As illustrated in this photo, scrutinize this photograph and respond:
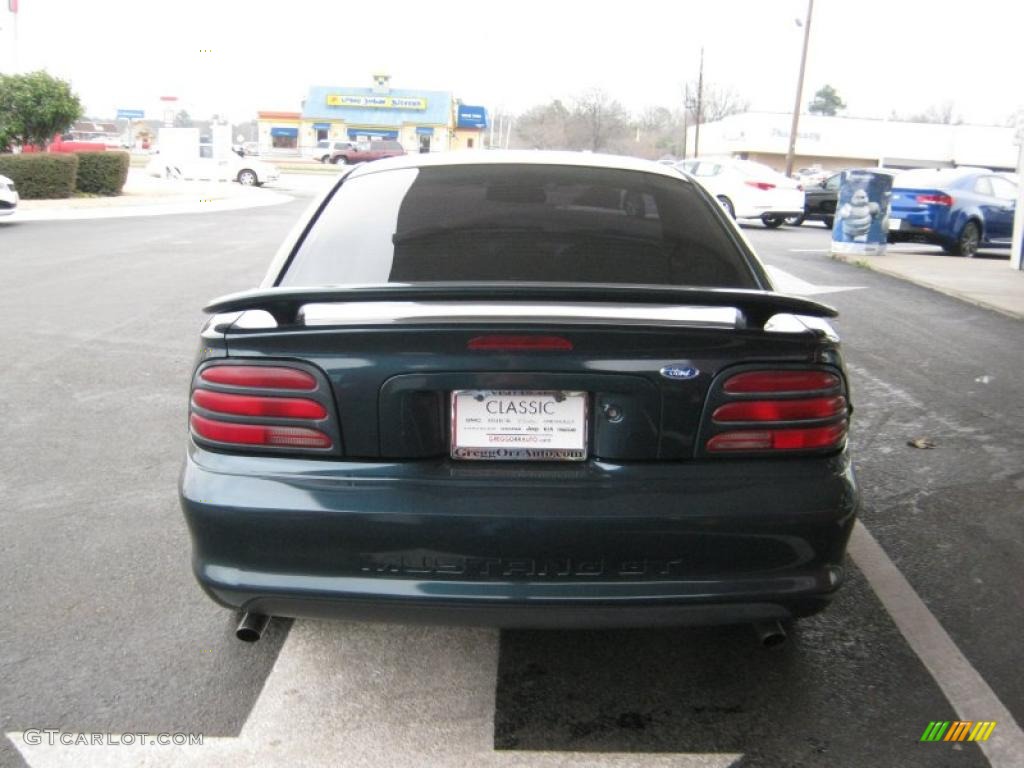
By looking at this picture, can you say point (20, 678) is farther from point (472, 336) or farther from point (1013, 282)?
point (1013, 282)

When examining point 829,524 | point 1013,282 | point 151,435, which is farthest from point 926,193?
point 829,524

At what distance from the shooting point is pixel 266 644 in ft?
11.1

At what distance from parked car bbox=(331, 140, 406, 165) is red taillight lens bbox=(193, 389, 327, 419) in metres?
51.8

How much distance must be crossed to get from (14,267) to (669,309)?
11916mm

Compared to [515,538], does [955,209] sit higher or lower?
lower

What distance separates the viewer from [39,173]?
22641mm

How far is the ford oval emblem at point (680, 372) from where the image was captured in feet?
8.77

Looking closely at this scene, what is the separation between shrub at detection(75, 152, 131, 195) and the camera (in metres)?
25.1

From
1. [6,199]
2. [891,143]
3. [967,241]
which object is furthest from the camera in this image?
[891,143]

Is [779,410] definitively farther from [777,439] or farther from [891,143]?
[891,143]

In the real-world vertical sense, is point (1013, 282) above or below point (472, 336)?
below

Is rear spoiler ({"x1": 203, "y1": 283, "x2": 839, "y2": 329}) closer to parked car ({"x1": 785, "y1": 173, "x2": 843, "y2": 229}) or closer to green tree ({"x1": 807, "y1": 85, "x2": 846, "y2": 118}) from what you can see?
parked car ({"x1": 785, "y1": 173, "x2": 843, "y2": 229})

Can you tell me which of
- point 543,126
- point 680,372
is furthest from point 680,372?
point 543,126

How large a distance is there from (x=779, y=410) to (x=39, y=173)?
23362 millimetres
